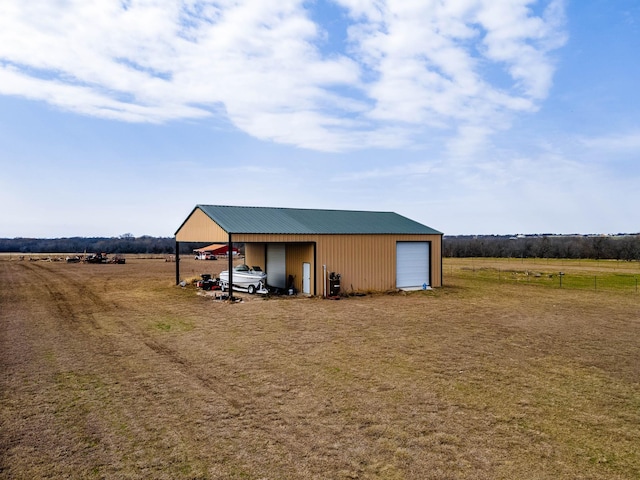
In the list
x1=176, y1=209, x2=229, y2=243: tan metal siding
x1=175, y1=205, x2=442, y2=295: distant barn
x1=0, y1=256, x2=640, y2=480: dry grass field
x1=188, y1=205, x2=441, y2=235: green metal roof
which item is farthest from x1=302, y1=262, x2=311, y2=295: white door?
→ x1=0, y1=256, x2=640, y2=480: dry grass field

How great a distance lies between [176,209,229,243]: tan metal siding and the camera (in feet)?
70.5

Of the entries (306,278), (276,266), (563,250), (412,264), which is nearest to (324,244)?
(306,278)

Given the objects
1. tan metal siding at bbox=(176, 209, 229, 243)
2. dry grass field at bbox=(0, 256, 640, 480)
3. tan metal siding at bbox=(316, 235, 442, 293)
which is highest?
tan metal siding at bbox=(176, 209, 229, 243)

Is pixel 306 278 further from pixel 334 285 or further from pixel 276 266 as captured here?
→ pixel 276 266

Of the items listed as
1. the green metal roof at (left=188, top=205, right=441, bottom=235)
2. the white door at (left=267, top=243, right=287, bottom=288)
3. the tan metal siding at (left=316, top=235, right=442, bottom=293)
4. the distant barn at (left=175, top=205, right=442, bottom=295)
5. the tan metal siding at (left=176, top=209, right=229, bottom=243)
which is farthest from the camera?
the white door at (left=267, top=243, right=287, bottom=288)

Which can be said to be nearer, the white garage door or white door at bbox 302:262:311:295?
white door at bbox 302:262:311:295

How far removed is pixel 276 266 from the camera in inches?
1038

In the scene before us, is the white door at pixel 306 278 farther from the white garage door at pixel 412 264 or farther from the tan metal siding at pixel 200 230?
the white garage door at pixel 412 264

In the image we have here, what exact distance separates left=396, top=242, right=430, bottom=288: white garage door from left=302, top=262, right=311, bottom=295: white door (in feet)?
18.2

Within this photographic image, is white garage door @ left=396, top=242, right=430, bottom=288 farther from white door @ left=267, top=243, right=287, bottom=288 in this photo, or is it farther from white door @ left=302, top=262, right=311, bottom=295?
white door @ left=267, top=243, right=287, bottom=288

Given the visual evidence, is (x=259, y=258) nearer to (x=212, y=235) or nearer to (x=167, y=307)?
(x=212, y=235)

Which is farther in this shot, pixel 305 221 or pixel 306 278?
pixel 305 221

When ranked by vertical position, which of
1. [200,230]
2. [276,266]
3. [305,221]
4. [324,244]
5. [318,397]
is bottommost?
[318,397]

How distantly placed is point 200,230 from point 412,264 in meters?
12.5
